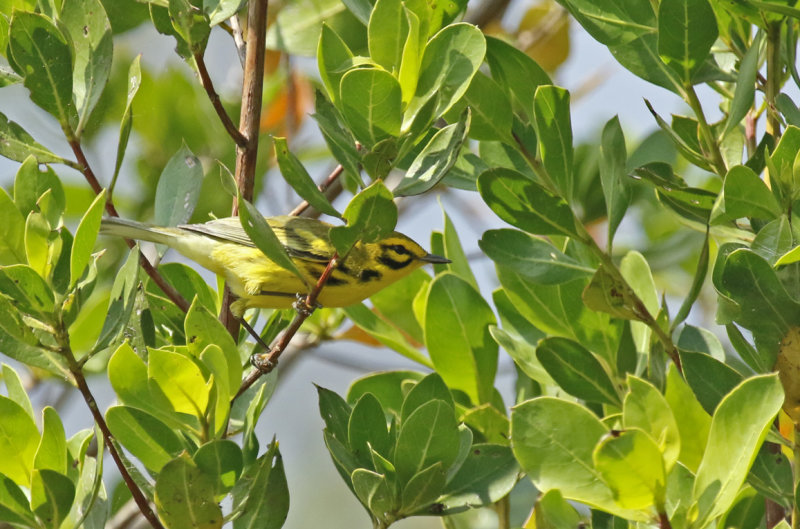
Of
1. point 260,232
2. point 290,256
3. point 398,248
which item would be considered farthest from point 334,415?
point 398,248

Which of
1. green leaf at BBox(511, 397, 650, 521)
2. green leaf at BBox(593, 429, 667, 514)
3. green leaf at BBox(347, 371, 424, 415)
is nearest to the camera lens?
green leaf at BBox(593, 429, 667, 514)

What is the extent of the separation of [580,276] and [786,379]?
49 centimetres

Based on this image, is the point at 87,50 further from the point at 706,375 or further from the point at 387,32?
the point at 706,375

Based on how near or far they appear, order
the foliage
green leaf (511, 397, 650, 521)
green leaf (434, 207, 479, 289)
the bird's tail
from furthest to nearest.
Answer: the bird's tail < green leaf (434, 207, 479, 289) < the foliage < green leaf (511, 397, 650, 521)

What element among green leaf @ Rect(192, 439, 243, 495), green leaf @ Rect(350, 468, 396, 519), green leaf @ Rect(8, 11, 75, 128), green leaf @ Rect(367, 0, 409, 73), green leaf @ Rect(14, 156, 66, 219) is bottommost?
green leaf @ Rect(350, 468, 396, 519)

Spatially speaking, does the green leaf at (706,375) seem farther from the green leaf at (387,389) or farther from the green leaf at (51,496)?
the green leaf at (51,496)

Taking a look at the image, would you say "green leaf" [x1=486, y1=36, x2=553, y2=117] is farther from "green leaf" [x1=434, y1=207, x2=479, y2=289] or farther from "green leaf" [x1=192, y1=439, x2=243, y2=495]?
"green leaf" [x1=192, y1=439, x2=243, y2=495]

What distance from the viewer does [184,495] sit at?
1688 mm

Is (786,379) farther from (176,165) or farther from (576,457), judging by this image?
(176,165)

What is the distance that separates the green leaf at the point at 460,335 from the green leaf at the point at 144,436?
27.1 inches

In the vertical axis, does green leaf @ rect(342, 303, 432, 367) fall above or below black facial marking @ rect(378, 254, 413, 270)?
below

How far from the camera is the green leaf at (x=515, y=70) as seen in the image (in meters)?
1.98

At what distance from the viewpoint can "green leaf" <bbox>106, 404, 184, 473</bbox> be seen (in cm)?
173

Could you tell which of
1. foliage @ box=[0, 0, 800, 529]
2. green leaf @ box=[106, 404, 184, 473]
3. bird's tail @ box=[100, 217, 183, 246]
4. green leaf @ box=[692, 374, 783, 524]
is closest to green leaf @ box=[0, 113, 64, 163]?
foliage @ box=[0, 0, 800, 529]
